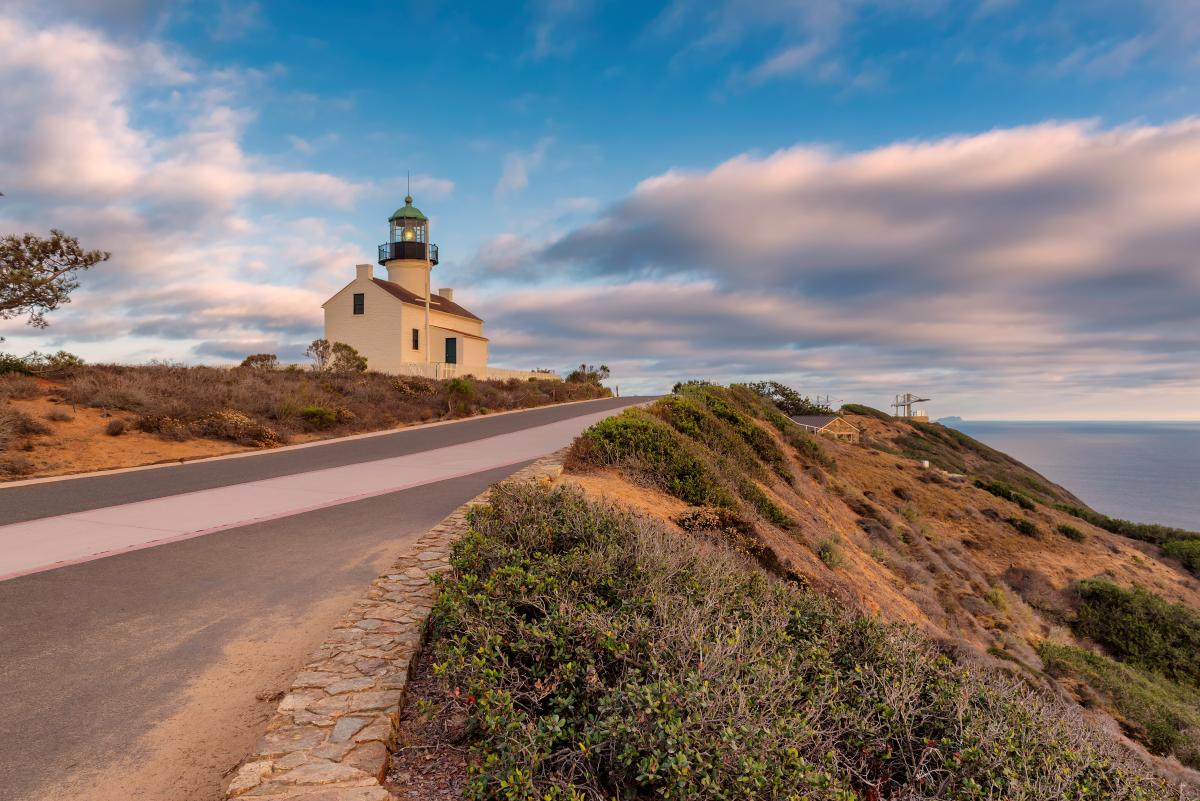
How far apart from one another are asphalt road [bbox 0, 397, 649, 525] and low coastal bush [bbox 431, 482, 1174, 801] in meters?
7.99

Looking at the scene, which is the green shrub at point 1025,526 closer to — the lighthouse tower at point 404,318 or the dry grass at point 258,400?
the dry grass at point 258,400

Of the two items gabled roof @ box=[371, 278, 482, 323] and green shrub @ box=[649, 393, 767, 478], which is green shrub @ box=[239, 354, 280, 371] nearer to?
gabled roof @ box=[371, 278, 482, 323]

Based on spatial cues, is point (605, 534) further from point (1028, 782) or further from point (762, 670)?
point (1028, 782)

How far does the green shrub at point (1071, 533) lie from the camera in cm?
2770

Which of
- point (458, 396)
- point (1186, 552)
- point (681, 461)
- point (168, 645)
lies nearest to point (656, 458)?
point (681, 461)

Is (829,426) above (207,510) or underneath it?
underneath

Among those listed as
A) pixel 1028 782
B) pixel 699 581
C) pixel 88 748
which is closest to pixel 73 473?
pixel 88 748

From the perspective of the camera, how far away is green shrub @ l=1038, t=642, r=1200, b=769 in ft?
32.8

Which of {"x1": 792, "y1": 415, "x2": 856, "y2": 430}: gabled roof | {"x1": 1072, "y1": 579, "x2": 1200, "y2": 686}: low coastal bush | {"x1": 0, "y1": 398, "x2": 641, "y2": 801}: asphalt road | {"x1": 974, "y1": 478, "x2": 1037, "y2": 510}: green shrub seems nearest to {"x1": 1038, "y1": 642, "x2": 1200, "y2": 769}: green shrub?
{"x1": 1072, "y1": 579, "x2": 1200, "y2": 686}: low coastal bush

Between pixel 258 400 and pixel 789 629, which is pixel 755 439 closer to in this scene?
pixel 789 629

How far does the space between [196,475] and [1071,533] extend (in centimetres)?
3570

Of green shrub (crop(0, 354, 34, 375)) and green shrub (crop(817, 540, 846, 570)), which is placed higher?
green shrub (crop(0, 354, 34, 375))

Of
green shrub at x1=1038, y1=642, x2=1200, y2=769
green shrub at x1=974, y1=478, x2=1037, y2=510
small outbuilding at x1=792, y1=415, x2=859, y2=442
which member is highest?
small outbuilding at x1=792, y1=415, x2=859, y2=442

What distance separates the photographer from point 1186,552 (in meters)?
30.1
